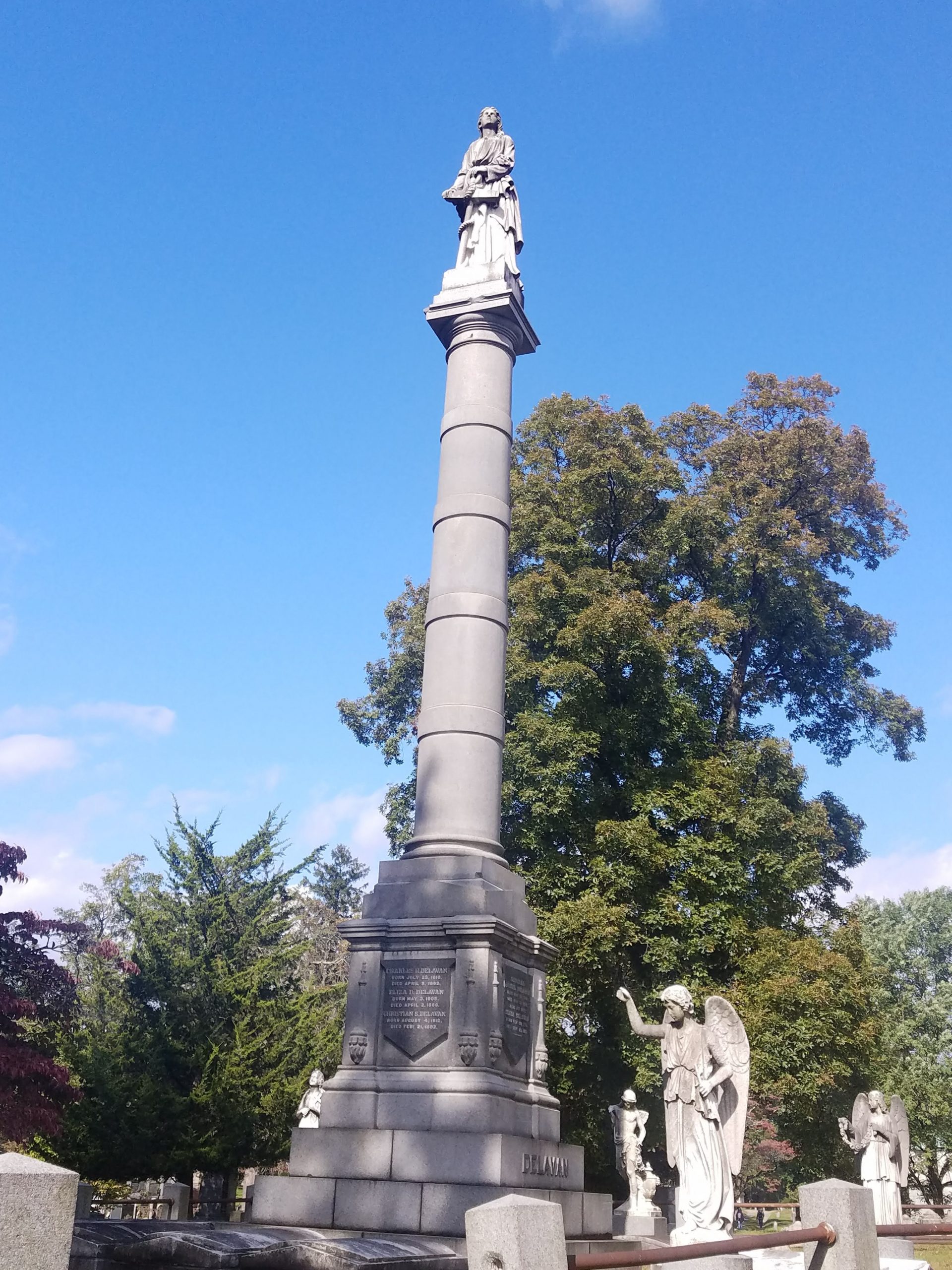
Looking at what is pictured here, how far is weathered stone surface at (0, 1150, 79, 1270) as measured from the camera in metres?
4.08

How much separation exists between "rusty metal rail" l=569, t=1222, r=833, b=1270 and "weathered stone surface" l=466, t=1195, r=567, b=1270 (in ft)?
0.40

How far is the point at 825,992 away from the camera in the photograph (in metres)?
18.3

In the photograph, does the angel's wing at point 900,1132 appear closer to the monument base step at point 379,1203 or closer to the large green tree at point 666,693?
the large green tree at point 666,693

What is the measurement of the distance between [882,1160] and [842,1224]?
12.4 meters

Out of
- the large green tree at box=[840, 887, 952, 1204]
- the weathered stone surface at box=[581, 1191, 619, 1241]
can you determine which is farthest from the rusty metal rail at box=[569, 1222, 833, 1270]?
the large green tree at box=[840, 887, 952, 1204]

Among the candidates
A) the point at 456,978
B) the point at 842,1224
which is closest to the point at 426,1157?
the point at 456,978

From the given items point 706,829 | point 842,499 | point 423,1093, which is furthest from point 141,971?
point 842,499

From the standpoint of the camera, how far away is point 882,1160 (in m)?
16.9

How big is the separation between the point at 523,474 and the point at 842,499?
7.04 metres

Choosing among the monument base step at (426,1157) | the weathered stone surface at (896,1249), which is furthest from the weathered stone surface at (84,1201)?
the weathered stone surface at (896,1249)

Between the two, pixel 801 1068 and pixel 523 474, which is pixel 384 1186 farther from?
pixel 523 474

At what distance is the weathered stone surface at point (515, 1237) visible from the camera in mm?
4102

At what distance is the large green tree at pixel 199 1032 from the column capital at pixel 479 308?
12.4 meters

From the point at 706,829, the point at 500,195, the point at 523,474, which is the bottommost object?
the point at 706,829
